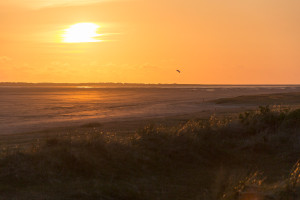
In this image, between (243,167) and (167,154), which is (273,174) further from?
(167,154)

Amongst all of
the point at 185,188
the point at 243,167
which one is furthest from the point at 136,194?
the point at 243,167

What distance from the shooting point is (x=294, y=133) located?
44.6 ft

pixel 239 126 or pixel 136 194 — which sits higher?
pixel 239 126

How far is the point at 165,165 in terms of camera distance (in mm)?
11078

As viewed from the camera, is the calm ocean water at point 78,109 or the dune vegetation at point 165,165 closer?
the dune vegetation at point 165,165

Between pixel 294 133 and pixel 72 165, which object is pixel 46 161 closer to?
pixel 72 165

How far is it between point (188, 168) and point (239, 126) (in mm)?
4162

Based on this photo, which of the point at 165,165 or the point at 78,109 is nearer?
the point at 165,165

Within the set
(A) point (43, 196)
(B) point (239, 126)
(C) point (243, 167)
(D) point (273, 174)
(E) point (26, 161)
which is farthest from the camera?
(B) point (239, 126)

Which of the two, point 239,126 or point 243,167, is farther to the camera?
point 239,126

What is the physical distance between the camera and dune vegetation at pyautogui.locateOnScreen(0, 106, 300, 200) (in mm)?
8470

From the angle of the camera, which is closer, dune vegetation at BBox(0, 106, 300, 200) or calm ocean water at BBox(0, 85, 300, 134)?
dune vegetation at BBox(0, 106, 300, 200)

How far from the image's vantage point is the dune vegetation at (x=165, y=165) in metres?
8.47

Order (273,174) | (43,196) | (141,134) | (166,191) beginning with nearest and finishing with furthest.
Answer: (43,196), (166,191), (273,174), (141,134)
